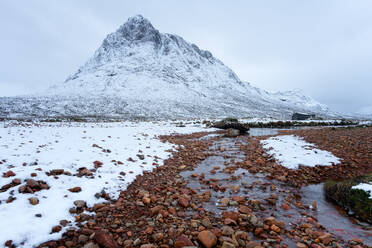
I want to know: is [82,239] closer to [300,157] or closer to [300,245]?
[300,245]

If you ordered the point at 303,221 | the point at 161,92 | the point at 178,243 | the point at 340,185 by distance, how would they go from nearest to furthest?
1. the point at 178,243
2. the point at 303,221
3. the point at 340,185
4. the point at 161,92

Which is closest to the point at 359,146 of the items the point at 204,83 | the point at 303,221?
the point at 303,221

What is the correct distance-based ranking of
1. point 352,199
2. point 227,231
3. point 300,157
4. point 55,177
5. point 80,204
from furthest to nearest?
point 300,157 → point 55,177 → point 352,199 → point 80,204 → point 227,231

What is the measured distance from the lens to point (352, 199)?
16.5 ft

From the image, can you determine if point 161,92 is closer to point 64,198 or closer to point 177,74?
point 177,74

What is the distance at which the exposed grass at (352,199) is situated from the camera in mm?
4570

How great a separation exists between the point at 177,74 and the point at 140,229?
14236 cm

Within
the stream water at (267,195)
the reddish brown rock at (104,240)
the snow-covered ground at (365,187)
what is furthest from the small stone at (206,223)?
the snow-covered ground at (365,187)

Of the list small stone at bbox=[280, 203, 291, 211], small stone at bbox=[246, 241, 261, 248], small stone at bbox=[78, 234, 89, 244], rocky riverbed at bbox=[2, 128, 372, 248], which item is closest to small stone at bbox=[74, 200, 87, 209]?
rocky riverbed at bbox=[2, 128, 372, 248]

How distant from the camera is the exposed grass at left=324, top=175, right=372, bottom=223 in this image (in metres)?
4.57

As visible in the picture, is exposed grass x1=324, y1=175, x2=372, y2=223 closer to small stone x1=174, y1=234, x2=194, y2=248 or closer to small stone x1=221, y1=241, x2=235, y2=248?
small stone x1=221, y1=241, x2=235, y2=248

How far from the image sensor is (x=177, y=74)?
138750mm

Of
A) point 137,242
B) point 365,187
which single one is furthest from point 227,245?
point 365,187

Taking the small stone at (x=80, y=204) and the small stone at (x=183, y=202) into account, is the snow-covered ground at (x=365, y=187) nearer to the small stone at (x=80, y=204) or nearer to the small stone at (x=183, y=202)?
the small stone at (x=183, y=202)
